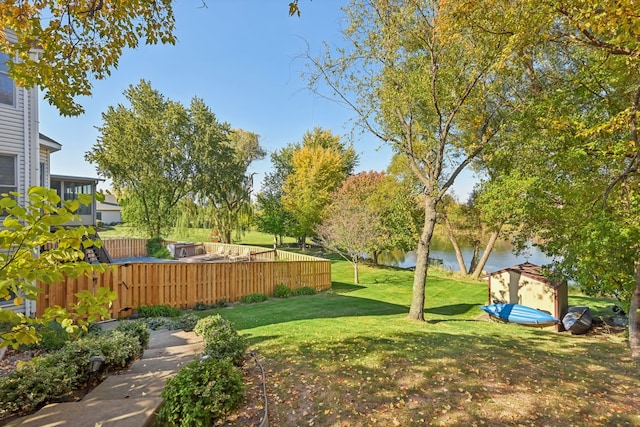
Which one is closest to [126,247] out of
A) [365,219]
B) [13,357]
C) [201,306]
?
[201,306]

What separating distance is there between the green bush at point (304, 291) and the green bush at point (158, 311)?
4.83 metres

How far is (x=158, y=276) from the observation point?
894 centimetres

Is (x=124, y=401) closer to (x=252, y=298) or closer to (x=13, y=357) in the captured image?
(x=13, y=357)

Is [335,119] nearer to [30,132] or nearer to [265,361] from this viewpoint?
[265,361]

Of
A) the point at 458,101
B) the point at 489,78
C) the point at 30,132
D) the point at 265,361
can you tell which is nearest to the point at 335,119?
the point at 458,101

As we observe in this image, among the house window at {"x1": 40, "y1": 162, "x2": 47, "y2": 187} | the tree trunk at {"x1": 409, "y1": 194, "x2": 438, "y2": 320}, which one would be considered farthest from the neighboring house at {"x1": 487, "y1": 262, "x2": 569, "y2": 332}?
the house window at {"x1": 40, "y1": 162, "x2": 47, "y2": 187}

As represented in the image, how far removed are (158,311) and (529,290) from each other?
12.6 metres

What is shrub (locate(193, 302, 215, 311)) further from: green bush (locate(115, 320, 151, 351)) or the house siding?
green bush (locate(115, 320, 151, 351))

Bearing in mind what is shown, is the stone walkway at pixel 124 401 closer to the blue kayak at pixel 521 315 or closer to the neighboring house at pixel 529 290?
the blue kayak at pixel 521 315

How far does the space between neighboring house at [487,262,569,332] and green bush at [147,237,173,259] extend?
20432 mm

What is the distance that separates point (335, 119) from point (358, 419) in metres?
8.49

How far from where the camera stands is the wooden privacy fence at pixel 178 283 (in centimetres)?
734

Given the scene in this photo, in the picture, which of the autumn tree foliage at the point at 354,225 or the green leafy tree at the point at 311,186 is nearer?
the autumn tree foliage at the point at 354,225

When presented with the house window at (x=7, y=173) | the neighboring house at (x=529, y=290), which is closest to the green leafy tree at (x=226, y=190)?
the house window at (x=7, y=173)
